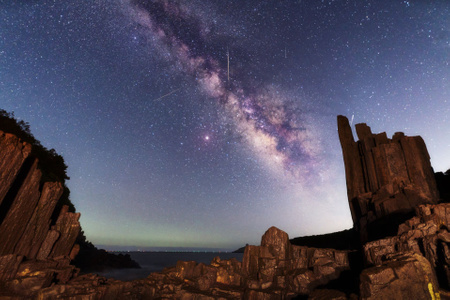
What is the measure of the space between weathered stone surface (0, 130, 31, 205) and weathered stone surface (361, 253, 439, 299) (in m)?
23.2

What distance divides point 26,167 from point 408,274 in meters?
27.0

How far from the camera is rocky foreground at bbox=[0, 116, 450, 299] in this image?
11516 millimetres

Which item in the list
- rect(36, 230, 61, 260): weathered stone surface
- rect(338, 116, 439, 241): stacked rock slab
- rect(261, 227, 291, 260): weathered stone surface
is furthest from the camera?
rect(338, 116, 439, 241): stacked rock slab

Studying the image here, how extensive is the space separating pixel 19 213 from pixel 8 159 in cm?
506

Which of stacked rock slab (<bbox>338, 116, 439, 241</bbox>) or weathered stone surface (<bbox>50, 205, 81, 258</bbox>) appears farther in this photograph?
stacked rock slab (<bbox>338, 116, 439, 241</bbox>)

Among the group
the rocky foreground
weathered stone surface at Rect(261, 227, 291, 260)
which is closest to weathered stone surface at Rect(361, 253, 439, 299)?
the rocky foreground

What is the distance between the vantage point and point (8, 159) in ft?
56.2

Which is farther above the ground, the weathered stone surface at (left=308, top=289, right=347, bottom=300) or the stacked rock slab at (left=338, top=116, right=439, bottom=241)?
the stacked rock slab at (left=338, top=116, right=439, bottom=241)

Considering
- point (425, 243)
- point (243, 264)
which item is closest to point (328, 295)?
point (425, 243)

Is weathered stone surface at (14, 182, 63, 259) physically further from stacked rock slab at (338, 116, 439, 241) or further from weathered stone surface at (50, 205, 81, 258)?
stacked rock slab at (338, 116, 439, 241)

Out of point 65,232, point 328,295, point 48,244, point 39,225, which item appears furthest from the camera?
point 65,232

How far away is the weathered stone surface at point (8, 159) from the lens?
16938mm

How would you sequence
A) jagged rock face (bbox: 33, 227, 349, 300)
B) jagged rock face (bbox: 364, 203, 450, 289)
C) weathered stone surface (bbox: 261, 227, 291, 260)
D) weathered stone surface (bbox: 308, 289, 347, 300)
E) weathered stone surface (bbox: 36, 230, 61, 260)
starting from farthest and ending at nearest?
weathered stone surface (bbox: 36, 230, 61, 260)
weathered stone surface (bbox: 261, 227, 291, 260)
jagged rock face (bbox: 33, 227, 349, 300)
jagged rock face (bbox: 364, 203, 450, 289)
weathered stone surface (bbox: 308, 289, 347, 300)

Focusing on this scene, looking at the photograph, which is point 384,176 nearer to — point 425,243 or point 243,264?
point 425,243
